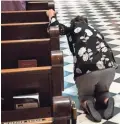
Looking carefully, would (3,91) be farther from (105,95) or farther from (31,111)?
(105,95)

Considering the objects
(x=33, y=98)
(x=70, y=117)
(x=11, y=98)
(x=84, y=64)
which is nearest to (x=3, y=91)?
(x=11, y=98)

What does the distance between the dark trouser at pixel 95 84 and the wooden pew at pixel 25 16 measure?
81 centimetres

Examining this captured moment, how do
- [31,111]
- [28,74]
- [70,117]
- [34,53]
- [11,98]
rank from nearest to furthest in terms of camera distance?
[70,117] < [31,111] < [28,74] < [11,98] < [34,53]

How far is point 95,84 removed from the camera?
310 cm

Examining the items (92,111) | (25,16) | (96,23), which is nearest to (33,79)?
(92,111)

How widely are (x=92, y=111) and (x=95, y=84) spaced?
0.27 m

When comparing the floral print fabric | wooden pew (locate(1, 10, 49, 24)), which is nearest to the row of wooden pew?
wooden pew (locate(1, 10, 49, 24))

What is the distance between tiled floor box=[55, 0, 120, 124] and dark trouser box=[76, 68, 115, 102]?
0.71 ft

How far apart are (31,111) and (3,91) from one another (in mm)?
304

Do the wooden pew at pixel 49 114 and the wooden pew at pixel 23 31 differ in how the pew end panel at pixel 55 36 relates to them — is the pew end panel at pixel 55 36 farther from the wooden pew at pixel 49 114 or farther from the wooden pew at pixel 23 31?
the wooden pew at pixel 49 114

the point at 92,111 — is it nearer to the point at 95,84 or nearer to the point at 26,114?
the point at 95,84

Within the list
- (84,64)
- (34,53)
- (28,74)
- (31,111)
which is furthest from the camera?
(84,64)

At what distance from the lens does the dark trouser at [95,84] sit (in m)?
3.03

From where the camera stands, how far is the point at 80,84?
3.14 m
